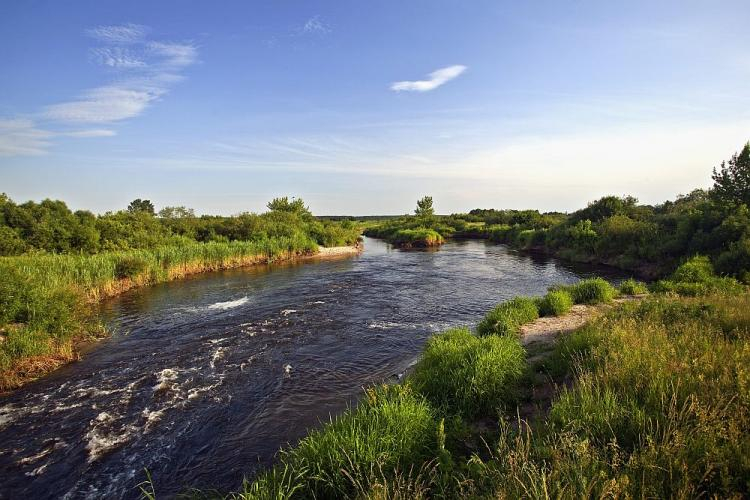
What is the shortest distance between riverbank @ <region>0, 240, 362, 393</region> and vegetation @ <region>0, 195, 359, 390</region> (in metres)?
0.03

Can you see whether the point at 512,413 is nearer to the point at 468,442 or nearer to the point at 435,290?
the point at 468,442

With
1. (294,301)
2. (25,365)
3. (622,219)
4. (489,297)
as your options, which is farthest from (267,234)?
(622,219)

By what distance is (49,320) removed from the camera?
12289 millimetres

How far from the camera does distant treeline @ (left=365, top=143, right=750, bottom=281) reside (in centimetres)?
2198

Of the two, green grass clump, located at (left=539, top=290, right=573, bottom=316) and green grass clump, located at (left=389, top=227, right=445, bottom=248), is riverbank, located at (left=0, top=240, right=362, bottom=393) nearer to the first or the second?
green grass clump, located at (left=539, top=290, right=573, bottom=316)

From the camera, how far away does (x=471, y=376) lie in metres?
7.92

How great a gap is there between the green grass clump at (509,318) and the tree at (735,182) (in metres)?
21.3

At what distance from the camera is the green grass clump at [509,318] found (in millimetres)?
12189

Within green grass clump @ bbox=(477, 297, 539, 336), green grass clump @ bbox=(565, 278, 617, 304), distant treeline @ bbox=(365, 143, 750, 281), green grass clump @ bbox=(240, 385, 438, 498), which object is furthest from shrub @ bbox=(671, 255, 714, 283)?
green grass clump @ bbox=(240, 385, 438, 498)

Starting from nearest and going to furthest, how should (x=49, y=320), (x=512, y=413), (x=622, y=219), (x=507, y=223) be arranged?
(x=512, y=413) → (x=49, y=320) → (x=622, y=219) → (x=507, y=223)

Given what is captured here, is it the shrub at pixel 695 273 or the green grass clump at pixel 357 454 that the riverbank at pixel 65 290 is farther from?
the shrub at pixel 695 273

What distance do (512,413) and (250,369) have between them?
8.04 metres

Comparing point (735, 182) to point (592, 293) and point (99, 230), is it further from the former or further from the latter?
point (99, 230)

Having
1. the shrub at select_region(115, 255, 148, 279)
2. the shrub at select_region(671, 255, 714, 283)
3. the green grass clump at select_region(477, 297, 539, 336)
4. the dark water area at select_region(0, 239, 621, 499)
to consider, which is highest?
the shrub at select_region(115, 255, 148, 279)
